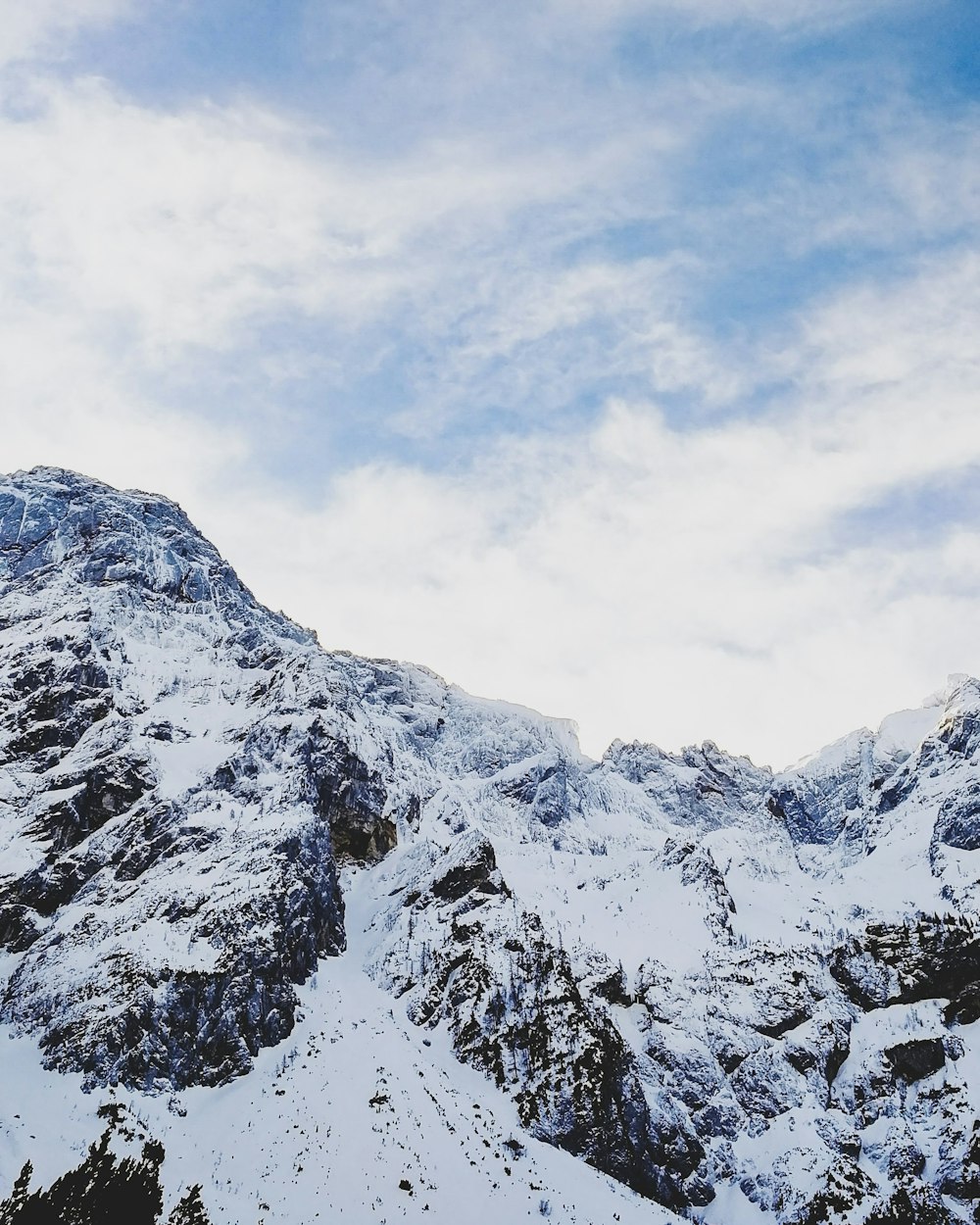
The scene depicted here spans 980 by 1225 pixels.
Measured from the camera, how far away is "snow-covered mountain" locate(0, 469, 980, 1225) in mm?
60094

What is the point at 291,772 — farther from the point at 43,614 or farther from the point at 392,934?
the point at 43,614

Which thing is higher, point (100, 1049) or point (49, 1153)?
point (100, 1049)

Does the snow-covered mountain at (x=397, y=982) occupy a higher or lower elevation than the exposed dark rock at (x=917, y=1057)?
higher

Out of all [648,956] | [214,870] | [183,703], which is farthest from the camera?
[183,703]

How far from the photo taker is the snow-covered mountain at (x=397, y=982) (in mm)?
60094

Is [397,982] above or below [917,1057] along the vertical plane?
above

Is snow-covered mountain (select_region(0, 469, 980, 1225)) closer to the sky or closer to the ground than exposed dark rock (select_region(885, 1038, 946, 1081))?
closer to the sky

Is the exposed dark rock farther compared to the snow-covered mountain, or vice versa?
the exposed dark rock

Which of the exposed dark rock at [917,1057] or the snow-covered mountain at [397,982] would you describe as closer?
the snow-covered mountain at [397,982]

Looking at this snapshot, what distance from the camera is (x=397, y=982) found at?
84.9 meters

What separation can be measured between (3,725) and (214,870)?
35719 millimetres

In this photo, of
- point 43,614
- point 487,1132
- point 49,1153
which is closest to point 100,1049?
Answer: point 49,1153

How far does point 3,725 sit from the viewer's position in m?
97.4

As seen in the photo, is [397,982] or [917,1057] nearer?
[917,1057]
